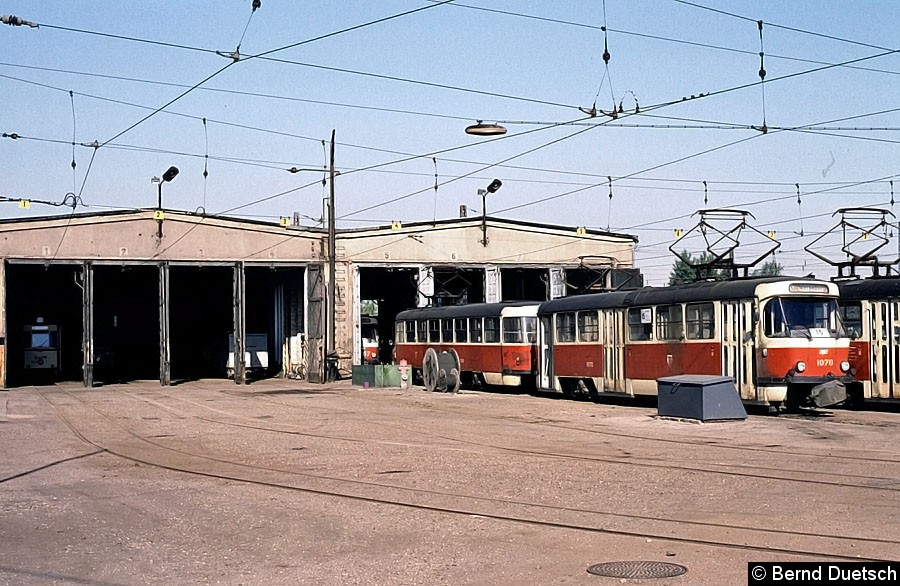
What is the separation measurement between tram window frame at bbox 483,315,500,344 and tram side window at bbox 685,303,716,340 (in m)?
11.3

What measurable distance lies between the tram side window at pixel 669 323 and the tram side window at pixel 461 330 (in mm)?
12331

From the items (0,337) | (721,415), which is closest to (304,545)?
(721,415)

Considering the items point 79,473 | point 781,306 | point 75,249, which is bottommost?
point 79,473

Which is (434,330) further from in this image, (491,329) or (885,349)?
(885,349)

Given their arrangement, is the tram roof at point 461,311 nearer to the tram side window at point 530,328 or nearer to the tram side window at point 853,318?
the tram side window at point 530,328

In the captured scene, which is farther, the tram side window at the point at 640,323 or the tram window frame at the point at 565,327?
the tram window frame at the point at 565,327

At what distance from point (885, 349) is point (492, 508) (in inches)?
656

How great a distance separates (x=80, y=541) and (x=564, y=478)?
20.7 ft

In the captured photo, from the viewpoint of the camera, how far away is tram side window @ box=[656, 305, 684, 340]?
85.9 feet

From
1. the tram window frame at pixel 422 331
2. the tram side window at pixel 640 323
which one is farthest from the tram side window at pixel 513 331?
the tram side window at pixel 640 323

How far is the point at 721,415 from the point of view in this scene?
874 inches

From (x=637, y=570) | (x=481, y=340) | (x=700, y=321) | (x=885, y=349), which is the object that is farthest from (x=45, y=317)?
(x=637, y=570)

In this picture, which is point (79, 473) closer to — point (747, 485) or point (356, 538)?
point (356, 538)

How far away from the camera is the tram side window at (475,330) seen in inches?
1481
